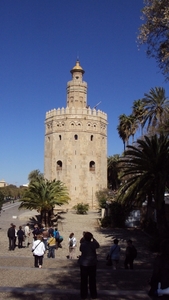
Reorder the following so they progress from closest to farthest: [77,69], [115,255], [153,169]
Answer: [115,255] < [153,169] < [77,69]

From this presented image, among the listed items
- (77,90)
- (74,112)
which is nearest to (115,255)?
(74,112)

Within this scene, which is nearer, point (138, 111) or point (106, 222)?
point (106, 222)

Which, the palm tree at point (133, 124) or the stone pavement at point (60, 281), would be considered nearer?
the stone pavement at point (60, 281)

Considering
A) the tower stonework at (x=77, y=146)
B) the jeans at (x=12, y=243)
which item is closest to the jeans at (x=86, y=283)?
the jeans at (x=12, y=243)

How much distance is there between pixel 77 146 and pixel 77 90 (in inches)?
307

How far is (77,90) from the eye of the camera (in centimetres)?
4244

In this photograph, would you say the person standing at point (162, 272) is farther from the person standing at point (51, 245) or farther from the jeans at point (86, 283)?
the person standing at point (51, 245)

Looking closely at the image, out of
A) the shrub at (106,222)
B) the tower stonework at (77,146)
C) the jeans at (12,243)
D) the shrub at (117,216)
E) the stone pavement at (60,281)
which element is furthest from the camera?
the tower stonework at (77,146)

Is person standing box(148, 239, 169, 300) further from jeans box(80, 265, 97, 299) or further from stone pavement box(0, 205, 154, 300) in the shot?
jeans box(80, 265, 97, 299)

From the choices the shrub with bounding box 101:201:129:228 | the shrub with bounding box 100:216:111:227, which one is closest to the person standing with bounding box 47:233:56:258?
the shrub with bounding box 101:201:129:228

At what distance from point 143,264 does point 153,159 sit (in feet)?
18.6

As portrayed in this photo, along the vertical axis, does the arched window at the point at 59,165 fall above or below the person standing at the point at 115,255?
above

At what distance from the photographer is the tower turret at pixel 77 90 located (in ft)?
139

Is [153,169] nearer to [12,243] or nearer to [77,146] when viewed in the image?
[12,243]
